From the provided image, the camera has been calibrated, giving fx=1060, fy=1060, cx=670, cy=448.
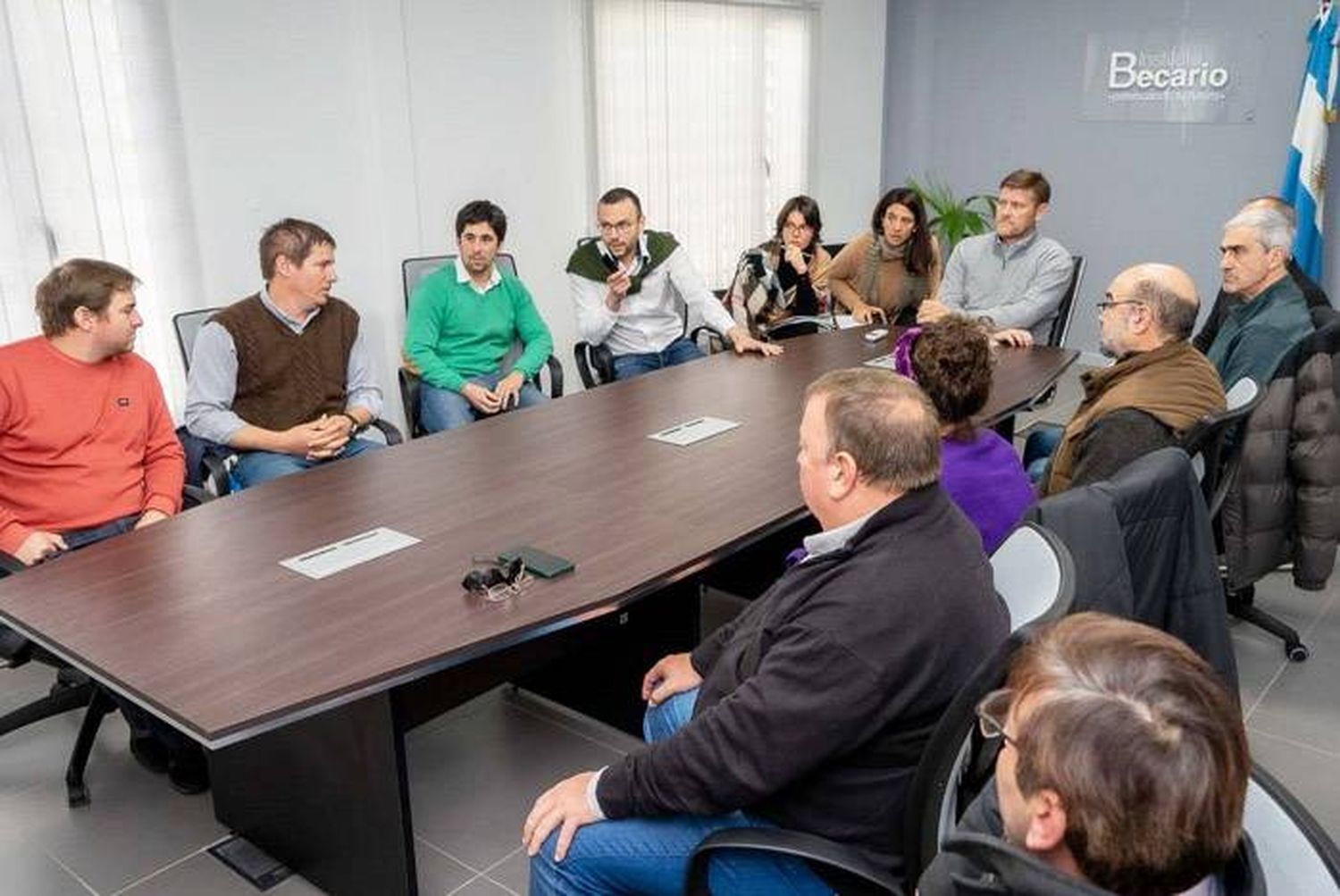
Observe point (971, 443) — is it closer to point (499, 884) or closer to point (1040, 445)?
point (499, 884)

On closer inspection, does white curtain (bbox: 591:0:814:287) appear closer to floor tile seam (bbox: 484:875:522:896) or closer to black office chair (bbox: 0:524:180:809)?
black office chair (bbox: 0:524:180:809)

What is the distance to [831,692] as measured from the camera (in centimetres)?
142

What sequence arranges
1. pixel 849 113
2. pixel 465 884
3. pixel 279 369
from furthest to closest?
1. pixel 849 113
2. pixel 279 369
3. pixel 465 884

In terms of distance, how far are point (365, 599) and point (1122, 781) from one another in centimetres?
140

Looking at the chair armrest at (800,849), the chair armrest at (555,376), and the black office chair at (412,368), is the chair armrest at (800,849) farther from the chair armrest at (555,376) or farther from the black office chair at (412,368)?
the chair armrest at (555,376)

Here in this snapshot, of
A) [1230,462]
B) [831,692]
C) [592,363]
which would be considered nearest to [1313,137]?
[1230,462]

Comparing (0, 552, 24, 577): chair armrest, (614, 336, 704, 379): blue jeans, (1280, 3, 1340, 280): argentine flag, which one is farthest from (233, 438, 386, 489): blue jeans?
(1280, 3, 1340, 280): argentine flag

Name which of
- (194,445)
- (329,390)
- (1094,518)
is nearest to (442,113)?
(329,390)

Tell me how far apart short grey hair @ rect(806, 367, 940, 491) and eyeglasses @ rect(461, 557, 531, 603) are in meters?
0.68

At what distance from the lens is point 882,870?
4.66ft

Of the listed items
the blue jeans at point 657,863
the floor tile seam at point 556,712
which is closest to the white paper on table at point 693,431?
the floor tile seam at point 556,712

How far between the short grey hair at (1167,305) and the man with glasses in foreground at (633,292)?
1889 millimetres

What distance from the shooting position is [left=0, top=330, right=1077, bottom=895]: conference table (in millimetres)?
1705

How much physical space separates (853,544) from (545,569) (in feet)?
2.27
